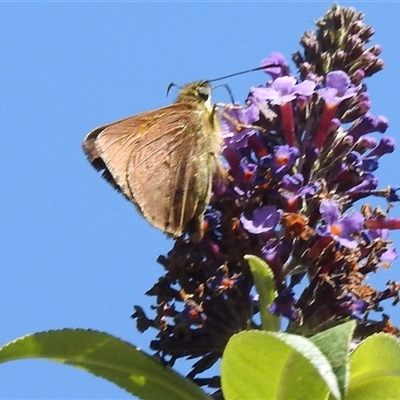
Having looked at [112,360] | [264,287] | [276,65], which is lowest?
[112,360]

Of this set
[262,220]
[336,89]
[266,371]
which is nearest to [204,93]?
[336,89]

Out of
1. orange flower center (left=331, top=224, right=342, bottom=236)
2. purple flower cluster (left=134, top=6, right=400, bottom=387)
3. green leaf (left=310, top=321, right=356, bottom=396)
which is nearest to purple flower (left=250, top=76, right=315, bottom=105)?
purple flower cluster (left=134, top=6, right=400, bottom=387)

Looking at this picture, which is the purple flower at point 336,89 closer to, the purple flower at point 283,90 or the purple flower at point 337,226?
the purple flower at point 283,90

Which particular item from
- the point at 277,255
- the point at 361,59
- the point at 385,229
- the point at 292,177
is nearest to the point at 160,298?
the point at 277,255

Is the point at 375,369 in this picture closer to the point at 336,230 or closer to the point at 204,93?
the point at 336,230

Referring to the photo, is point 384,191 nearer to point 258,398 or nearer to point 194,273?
point 194,273

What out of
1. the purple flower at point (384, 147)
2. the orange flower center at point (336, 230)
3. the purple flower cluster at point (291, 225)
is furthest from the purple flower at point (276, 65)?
the orange flower center at point (336, 230)
